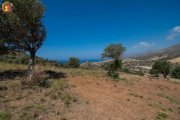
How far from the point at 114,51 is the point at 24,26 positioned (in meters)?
21.4

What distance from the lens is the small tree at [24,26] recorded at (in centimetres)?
1100

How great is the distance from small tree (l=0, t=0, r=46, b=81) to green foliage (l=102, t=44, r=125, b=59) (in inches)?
775

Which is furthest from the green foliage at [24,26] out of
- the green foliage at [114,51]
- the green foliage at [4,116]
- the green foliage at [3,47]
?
the green foliage at [114,51]

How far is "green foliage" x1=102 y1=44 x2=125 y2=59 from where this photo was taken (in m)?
30.0

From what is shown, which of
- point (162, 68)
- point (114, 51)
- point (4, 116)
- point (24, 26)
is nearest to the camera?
point (4, 116)

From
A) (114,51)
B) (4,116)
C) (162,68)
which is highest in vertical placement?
(114,51)

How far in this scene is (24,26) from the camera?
Result: 1148 cm

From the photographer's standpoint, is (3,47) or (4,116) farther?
(3,47)

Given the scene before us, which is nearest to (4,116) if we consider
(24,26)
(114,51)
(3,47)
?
(24,26)

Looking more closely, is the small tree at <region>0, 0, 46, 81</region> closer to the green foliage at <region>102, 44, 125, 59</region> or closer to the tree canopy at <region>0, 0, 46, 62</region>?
the tree canopy at <region>0, 0, 46, 62</region>

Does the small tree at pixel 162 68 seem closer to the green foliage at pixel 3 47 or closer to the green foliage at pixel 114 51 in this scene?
the green foliage at pixel 114 51

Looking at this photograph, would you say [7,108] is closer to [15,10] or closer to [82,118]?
[82,118]

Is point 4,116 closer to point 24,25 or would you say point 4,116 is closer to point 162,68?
point 24,25

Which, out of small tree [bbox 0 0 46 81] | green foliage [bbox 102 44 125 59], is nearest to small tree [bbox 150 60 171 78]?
green foliage [bbox 102 44 125 59]
